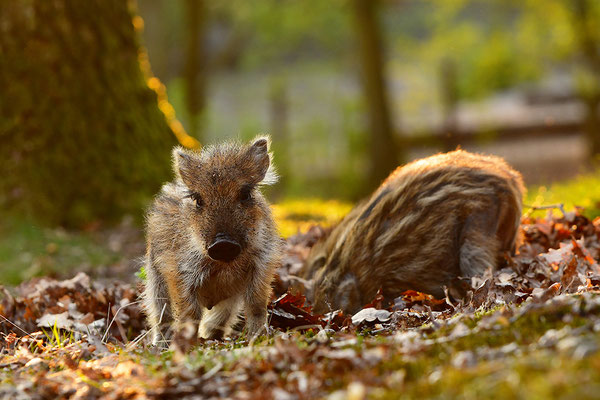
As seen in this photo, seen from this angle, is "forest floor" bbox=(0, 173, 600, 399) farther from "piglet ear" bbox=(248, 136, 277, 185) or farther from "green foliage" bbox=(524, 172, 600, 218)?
"green foliage" bbox=(524, 172, 600, 218)

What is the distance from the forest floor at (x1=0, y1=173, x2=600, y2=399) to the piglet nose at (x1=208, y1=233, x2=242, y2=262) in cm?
50

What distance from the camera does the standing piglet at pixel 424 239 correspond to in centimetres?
535

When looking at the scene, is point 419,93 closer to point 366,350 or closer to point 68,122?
point 68,122

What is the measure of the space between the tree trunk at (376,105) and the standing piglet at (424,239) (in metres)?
11.2

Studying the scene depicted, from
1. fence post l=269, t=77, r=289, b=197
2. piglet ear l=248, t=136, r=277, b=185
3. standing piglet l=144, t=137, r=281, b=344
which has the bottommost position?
fence post l=269, t=77, r=289, b=197

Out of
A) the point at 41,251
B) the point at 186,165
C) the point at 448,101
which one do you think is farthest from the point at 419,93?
the point at 186,165

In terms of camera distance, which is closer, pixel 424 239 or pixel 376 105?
pixel 424 239

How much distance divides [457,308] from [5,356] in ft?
8.66

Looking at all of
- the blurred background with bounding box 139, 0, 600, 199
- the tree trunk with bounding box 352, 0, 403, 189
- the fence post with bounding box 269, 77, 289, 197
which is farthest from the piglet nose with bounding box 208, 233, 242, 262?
the fence post with bounding box 269, 77, 289, 197

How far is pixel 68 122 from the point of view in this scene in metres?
8.51

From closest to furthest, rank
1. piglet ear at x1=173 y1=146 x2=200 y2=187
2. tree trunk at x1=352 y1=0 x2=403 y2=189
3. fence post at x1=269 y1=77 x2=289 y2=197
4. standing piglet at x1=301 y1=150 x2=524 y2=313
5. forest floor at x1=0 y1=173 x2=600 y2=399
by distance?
forest floor at x1=0 y1=173 x2=600 y2=399 < piglet ear at x1=173 y1=146 x2=200 y2=187 < standing piglet at x1=301 y1=150 x2=524 y2=313 < tree trunk at x1=352 y1=0 x2=403 y2=189 < fence post at x1=269 y1=77 x2=289 y2=197

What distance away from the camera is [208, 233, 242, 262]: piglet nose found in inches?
161

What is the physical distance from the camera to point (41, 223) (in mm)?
8242

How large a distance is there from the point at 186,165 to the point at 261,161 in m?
0.49
